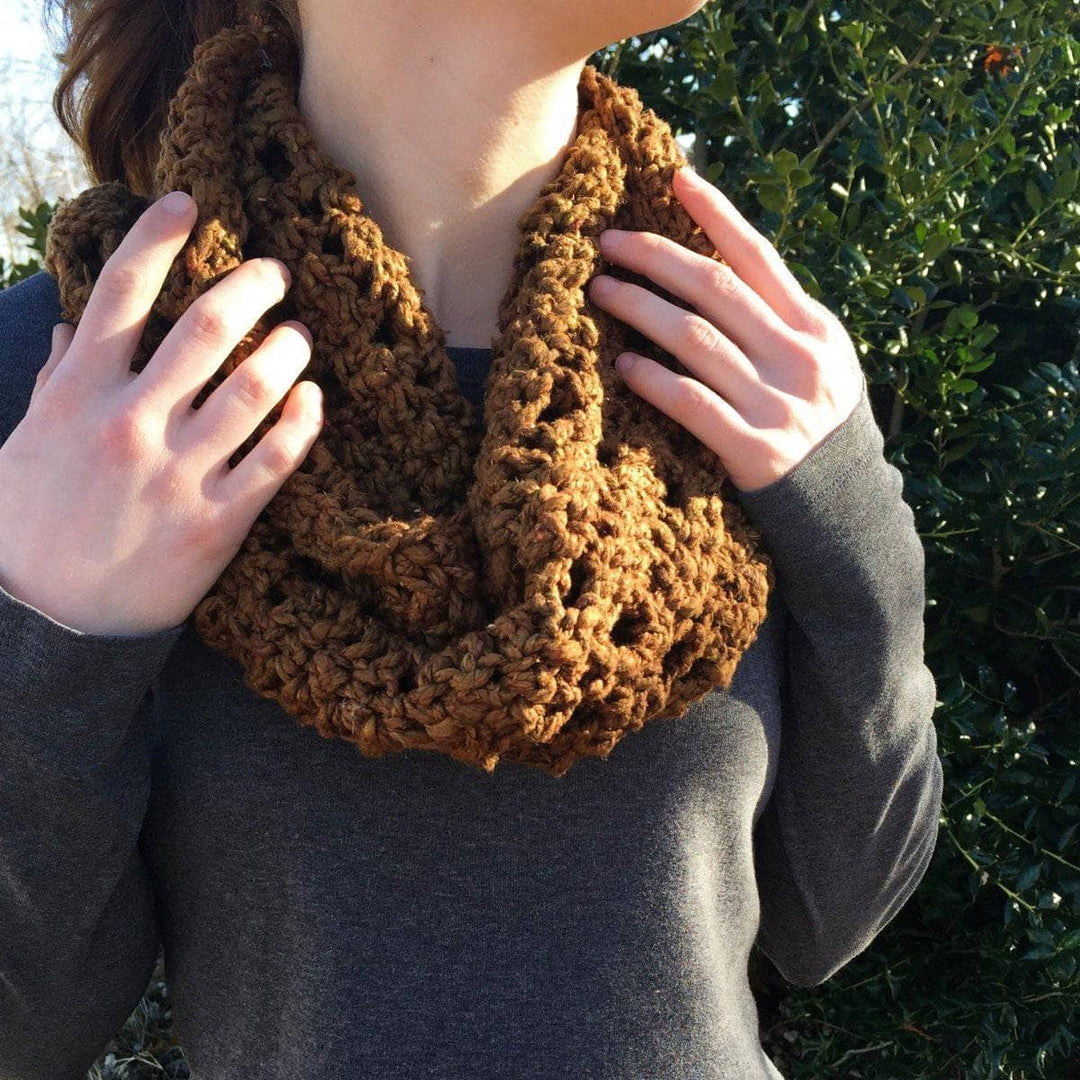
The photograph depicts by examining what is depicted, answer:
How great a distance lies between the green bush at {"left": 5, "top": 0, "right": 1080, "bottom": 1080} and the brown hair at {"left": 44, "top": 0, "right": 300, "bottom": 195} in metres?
0.75

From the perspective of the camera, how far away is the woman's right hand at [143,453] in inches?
34.5

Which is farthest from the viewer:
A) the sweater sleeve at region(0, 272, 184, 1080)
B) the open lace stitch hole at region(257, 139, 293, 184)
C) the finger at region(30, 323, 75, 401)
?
the open lace stitch hole at region(257, 139, 293, 184)

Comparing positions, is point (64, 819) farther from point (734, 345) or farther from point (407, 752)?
point (734, 345)

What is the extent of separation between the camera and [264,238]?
1.03 meters

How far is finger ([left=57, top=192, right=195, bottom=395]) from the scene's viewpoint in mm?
922

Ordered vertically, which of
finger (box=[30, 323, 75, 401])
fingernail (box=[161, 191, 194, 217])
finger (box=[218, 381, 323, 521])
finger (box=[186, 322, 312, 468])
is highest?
fingernail (box=[161, 191, 194, 217])

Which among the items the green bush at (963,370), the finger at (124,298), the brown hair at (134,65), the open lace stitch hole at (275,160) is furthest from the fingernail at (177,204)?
the green bush at (963,370)

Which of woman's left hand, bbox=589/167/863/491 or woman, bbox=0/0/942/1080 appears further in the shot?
woman's left hand, bbox=589/167/863/491

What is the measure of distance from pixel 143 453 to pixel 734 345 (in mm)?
545

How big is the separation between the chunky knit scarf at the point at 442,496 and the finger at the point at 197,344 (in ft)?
0.11

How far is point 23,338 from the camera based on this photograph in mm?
1048

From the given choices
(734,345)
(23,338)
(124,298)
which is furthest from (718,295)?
(23,338)

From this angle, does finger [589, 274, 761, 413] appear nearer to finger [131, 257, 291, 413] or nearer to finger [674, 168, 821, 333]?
finger [674, 168, 821, 333]

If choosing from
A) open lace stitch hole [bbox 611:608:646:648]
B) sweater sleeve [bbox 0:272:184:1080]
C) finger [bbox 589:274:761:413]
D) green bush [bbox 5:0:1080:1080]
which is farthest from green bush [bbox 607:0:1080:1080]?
sweater sleeve [bbox 0:272:184:1080]
